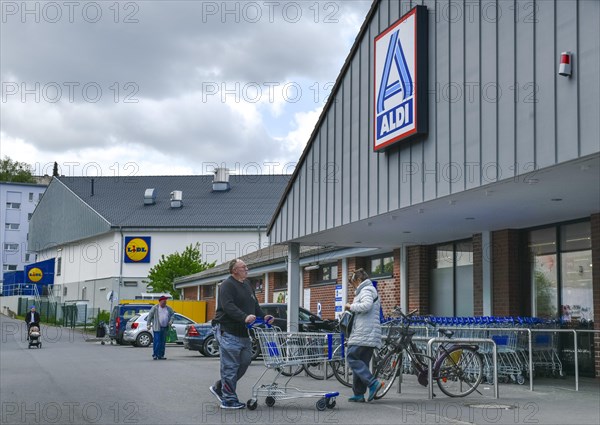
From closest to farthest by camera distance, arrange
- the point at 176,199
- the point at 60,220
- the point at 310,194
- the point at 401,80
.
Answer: the point at 401,80
the point at 310,194
the point at 176,199
the point at 60,220

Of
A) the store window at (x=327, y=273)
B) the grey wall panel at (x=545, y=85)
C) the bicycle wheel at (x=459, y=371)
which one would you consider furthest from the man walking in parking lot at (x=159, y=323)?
the grey wall panel at (x=545, y=85)

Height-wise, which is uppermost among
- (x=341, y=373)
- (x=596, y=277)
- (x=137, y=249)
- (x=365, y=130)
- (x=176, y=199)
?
(x=176, y=199)

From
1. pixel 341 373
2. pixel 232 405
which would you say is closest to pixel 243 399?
pixel 232 405

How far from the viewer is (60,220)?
79688mm

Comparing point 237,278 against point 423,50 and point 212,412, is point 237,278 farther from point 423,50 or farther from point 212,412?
point 423,50

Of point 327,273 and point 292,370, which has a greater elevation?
point 327,273

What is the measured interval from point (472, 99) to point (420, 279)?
10.4m

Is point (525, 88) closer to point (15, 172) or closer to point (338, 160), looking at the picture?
point (338, 160)

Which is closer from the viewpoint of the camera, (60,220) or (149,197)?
(149,197)

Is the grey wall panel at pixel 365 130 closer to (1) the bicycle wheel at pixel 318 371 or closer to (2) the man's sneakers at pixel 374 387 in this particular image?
(1) the bicycle wheel at pixel 318 371

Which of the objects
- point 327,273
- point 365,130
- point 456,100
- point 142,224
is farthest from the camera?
point 142,224

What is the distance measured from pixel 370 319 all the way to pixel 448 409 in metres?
1.59

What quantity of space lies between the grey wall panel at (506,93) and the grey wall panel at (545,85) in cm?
54

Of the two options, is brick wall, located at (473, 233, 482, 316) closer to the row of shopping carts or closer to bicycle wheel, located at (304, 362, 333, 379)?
the row of shopping carts
